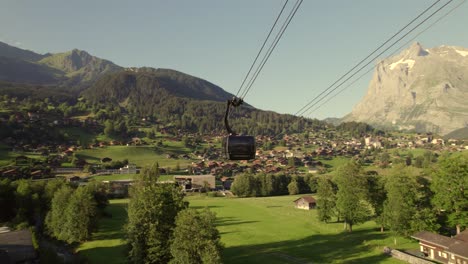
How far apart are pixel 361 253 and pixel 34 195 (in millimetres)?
61859

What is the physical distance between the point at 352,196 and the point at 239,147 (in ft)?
147

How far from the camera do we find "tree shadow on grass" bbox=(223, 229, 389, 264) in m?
43.9

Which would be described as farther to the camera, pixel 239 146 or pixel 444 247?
pixel 444 247

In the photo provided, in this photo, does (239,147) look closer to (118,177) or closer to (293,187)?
(293,187)

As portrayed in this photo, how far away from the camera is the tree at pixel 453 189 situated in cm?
5066

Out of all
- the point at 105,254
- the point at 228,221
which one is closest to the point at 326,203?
the point at 228,221

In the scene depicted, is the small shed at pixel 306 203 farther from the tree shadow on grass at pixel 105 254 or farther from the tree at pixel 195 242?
the tree at pixel 195 242

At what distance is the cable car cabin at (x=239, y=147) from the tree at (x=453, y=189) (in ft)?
144

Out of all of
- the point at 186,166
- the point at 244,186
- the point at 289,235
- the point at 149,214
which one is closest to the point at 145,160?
the point at 186,166

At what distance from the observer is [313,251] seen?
156ft

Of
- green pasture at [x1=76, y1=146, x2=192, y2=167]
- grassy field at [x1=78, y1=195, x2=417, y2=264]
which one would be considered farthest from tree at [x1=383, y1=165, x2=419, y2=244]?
green pasture at [x1=76, y1=146, x2=192, y2=167]

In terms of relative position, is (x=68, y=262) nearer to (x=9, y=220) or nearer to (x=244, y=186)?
→ (x=9, y=220)

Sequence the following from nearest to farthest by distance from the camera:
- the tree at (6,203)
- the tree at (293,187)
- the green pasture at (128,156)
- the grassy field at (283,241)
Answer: the grassy field at (283,241) < the tree at (6,203) < the tree at (293,187) < the green pasture at (128,156)

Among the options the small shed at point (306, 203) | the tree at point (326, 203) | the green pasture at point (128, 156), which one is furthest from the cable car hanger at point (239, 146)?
the green pasture at point (128, 156)
